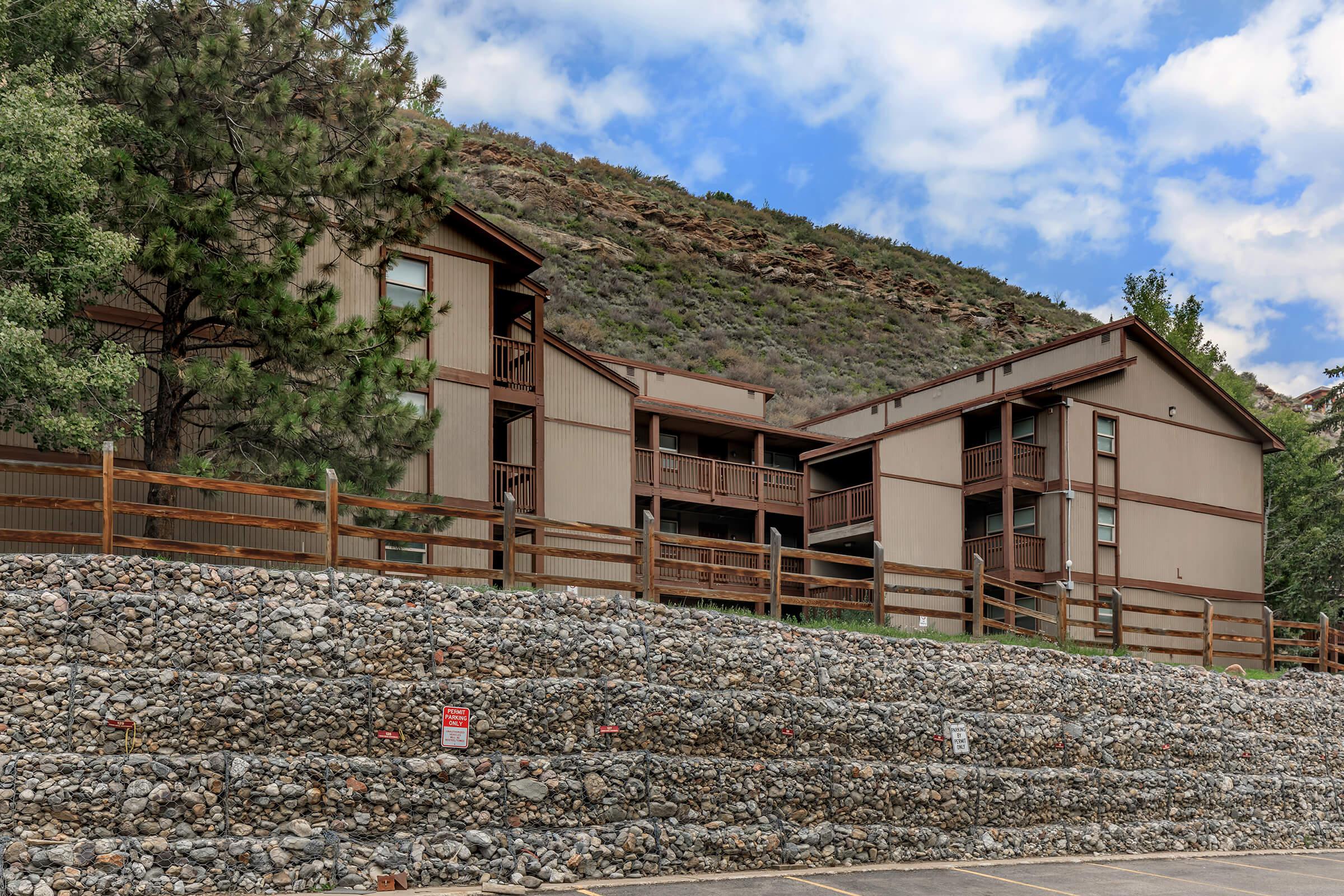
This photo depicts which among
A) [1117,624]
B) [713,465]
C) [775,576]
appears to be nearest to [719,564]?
[713,465]

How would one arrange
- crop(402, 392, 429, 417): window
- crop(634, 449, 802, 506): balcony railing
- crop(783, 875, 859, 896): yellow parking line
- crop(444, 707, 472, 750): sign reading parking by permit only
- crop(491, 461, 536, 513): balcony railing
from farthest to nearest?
crop(634, 449, 802, 506): balcony railing
crop(491, 461, 536, 513): balcony railing
crop(402, 392, 429, 417): window
crop(783, 875, 859, 896): yellow parking line
crop(444, 707, 472, 750): sign reading parking by permit only

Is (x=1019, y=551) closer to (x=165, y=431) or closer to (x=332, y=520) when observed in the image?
(x=332, y=520)

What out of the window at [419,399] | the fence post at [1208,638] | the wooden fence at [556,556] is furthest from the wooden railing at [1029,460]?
the window at [419,399]

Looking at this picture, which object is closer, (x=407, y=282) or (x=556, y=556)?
(x=556, y=556)

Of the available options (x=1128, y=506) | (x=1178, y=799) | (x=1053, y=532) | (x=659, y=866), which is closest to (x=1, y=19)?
(x=659, y=866)

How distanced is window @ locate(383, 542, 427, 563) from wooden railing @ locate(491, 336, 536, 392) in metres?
4.16

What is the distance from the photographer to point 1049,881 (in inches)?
627

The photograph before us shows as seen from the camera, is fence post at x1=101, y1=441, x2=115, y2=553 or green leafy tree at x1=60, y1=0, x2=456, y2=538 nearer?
fence post at x1=101, y1=441, x2=115, y2=553

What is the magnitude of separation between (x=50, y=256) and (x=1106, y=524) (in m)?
25.4

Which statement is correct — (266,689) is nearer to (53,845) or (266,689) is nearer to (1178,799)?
(53,845)

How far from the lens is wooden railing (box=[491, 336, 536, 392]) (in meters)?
24.9

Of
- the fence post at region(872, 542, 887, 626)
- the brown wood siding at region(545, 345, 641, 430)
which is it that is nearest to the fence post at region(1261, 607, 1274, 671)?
the fence post at region(872, 542, 887, 626)

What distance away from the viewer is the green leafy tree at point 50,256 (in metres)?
15.2

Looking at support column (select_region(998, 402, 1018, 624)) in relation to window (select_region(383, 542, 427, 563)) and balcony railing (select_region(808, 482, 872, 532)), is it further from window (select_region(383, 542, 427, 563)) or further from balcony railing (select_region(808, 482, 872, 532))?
window (select_region(383, 542, 427, 563))
